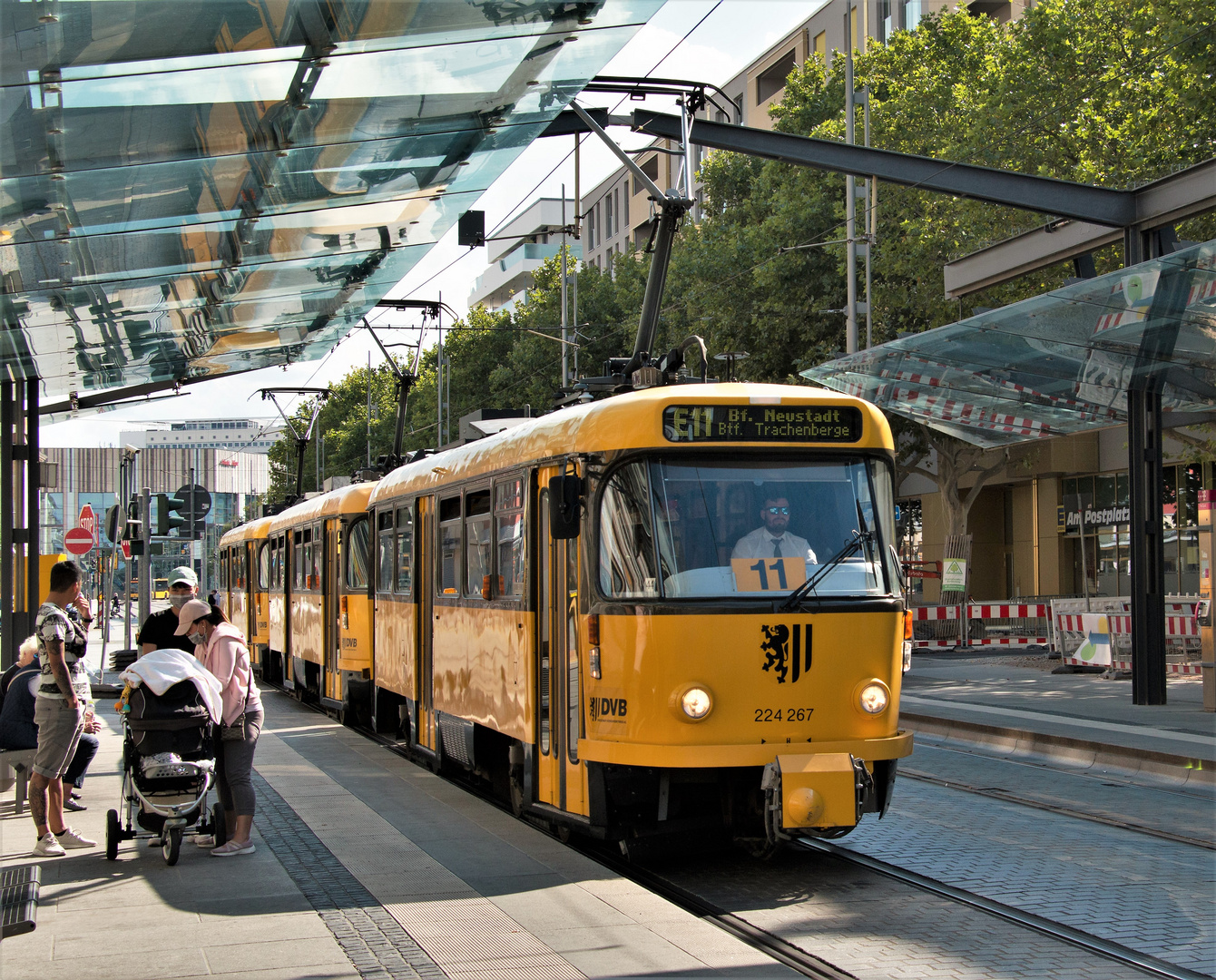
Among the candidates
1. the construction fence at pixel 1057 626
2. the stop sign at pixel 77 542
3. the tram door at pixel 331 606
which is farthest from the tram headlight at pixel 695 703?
the stop sign at pixel 77 542

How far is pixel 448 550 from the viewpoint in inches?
469

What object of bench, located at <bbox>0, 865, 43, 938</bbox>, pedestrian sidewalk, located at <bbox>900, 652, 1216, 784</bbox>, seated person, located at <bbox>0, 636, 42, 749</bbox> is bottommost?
pedestrian sidewalk, located at <bbox>900, 652, 1216, 784</bbox>

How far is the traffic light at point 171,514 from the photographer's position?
19.7 meters

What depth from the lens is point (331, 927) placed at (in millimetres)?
6648

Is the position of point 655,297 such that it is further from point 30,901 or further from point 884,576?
point 30,901

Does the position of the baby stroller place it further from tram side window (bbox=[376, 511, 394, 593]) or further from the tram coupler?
tram side window (bbox=[376, 511, 394, 593])

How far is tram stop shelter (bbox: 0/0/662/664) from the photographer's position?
7039mm

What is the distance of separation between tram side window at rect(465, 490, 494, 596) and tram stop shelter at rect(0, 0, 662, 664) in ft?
8.23

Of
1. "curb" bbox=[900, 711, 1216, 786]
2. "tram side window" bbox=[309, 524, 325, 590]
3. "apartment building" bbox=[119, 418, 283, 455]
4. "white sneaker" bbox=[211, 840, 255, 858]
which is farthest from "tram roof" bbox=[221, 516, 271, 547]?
"apartment building" bbox=[119, 418, 283, 455]

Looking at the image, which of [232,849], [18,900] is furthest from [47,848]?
[18,900]

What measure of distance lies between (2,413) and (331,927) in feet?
36.2

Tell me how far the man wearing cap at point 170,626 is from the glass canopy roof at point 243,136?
248 centimetres

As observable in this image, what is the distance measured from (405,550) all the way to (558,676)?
5.25 meters

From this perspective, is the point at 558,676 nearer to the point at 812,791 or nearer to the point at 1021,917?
the point at 812,791
